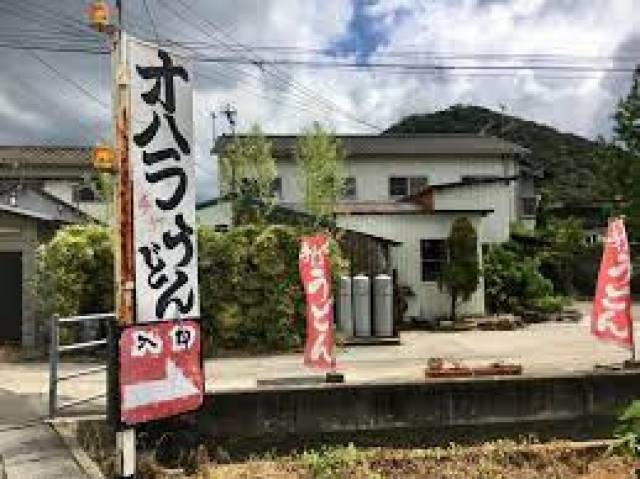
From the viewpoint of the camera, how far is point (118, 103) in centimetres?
692

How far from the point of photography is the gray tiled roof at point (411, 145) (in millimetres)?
39656

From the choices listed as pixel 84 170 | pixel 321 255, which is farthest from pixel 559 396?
pixel 84 170

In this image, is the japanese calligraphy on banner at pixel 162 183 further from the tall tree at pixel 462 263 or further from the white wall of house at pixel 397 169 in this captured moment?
the white wall of house at pixel 397 169

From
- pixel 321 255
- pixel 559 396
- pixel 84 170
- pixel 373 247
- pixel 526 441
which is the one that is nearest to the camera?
pixel 526 441

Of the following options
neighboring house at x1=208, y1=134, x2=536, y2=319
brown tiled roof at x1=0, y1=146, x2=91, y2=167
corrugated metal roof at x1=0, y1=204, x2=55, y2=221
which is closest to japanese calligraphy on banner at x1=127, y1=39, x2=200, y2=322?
corrugated metal roof at x1=0, y1=204, x2=55, y2=221

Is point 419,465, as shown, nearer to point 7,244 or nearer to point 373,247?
point 7,244

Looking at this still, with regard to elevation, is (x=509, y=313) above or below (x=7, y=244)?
below

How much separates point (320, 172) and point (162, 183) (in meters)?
25.2

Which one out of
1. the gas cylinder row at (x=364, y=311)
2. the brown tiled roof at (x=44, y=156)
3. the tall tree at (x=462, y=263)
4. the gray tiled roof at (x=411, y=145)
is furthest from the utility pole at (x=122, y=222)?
the brown tiled roof at (x=44, y=156)

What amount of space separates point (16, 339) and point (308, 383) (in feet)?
33.1

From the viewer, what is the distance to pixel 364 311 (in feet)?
77.8

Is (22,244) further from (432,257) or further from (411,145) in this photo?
(411,145)

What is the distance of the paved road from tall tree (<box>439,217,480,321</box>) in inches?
108

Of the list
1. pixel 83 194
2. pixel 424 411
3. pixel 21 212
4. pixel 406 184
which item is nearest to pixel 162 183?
pixel 424 411
